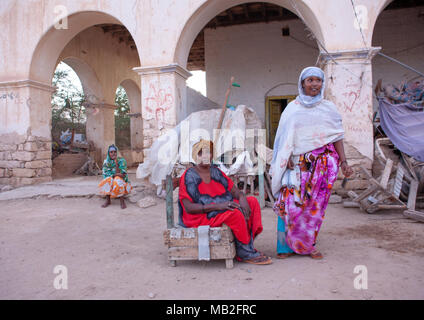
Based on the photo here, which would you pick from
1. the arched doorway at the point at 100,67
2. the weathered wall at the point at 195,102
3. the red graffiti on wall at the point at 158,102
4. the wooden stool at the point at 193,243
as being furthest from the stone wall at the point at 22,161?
the wooden stool at the point at 193,243

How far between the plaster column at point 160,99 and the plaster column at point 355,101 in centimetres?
290

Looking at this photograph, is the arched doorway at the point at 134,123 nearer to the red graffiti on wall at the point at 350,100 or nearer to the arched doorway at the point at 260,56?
the arched doorway at the point at 260,56

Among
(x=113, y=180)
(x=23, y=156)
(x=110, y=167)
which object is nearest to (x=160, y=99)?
(x=110, y=167)

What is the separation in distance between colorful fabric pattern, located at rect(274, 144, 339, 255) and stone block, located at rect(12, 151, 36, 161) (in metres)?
6.42

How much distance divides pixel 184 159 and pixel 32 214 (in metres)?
2.70

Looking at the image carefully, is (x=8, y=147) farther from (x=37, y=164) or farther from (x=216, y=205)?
(x=216, y=205)

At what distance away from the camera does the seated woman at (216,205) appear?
2.55 meters

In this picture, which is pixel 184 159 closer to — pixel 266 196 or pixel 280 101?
pixel 266 196

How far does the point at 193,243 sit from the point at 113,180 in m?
3.27

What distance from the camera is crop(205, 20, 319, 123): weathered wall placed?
919cm

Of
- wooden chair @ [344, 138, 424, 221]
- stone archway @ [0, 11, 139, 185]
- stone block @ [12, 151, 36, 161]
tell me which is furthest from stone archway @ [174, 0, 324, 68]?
stone block @ [12, 151, 36, 161]

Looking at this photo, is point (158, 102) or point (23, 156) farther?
point (23, 156)

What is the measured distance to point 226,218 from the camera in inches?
99.5
